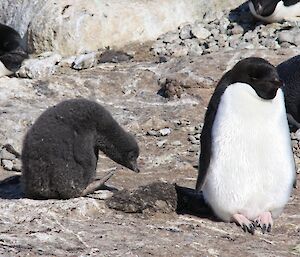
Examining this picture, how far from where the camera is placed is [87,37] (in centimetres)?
1185

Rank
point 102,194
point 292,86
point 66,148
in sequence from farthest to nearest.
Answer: point 292,86 → point 102,194 → point 66,148

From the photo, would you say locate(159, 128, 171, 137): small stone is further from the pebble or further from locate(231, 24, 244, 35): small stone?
locate(231, 24, 244, 35): small stone

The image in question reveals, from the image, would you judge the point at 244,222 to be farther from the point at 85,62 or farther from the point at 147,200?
the point at 85,62

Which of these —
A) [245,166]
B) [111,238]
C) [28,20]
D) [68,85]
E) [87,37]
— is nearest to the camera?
[111,238]

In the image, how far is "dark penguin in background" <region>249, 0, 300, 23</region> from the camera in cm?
1179

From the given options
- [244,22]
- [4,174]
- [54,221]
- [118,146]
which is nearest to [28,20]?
[244,22]

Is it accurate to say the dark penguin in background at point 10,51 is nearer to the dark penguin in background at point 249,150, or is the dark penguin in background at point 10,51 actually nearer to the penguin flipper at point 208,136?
the penguin flipper at point 208,136

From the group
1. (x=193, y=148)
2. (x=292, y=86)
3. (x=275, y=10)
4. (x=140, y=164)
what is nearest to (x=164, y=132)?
(x=193, y=148)

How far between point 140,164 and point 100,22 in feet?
14.0

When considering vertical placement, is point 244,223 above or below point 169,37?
below

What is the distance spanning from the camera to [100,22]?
11961 millimetres

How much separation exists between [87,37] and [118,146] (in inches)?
222

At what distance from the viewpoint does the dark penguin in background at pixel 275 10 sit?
1179 cm

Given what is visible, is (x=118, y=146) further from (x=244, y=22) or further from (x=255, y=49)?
(x=244, y=22)
